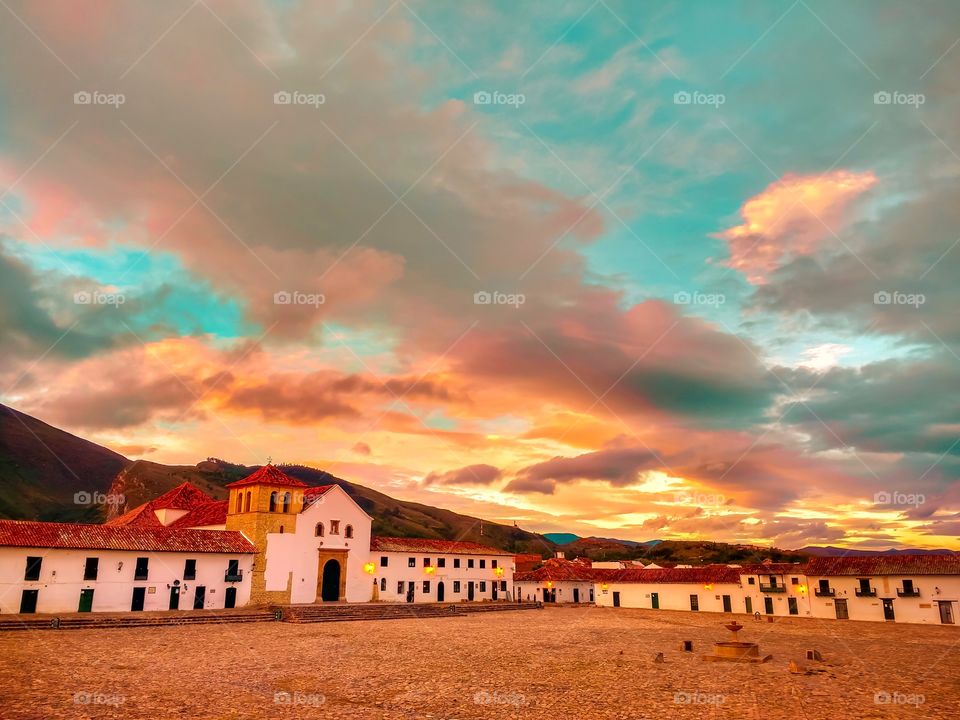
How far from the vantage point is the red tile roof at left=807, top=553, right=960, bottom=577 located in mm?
43844

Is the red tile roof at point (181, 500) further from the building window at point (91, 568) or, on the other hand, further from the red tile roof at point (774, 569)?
the red tile roof at point (774, 569)

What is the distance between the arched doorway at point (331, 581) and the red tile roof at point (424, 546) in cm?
400

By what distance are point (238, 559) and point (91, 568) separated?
27.6 feet

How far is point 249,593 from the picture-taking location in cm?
4134

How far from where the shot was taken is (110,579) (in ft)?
117

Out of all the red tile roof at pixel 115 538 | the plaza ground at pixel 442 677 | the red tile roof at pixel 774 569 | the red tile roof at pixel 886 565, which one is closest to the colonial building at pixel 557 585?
the red tile roof at pixel 774 569

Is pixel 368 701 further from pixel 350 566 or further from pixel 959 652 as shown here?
pixel 350 566

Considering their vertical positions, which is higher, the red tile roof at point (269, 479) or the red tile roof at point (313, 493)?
the red tile roof at point (269, 479)

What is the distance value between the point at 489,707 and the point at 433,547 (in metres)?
43.5

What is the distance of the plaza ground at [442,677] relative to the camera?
1327 centimetres

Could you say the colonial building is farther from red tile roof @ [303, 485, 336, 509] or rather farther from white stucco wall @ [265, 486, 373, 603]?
red tile roof @ [303, 485, 336, 509]

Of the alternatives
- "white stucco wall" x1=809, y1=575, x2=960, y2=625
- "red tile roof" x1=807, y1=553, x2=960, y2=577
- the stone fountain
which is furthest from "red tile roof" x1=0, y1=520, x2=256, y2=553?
"red tile roof" x1=807, y1=553, x2=960, y2=577

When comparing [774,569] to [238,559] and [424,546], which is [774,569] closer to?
[424,546]

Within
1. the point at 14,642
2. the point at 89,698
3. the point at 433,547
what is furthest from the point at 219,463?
the point at 89,698
